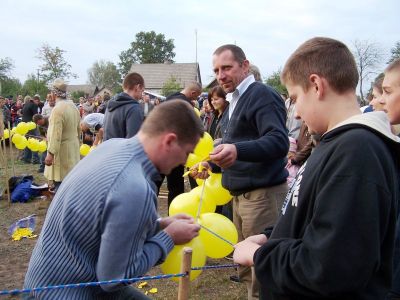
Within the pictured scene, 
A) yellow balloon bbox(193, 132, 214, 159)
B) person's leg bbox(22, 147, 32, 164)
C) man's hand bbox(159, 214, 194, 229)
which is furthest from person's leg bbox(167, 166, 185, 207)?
person's leg bbox(22, 147, 32, 164)

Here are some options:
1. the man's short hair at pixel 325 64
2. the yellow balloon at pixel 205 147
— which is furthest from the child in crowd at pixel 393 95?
the yellow balloon at pixel 205 147

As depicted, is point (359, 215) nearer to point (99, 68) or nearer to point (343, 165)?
point (343, 165)

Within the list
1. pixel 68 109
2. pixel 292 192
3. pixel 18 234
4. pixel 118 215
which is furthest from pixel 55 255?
pixel 68 109

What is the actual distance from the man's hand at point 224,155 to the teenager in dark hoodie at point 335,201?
1142mm

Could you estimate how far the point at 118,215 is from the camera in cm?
161

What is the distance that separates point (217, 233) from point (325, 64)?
4.99 ft

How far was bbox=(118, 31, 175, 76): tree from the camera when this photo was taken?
243ft

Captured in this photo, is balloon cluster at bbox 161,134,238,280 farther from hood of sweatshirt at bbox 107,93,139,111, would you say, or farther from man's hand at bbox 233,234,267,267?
hood of sweatshirt at bbox 107,93,139,111

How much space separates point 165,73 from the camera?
5681cm

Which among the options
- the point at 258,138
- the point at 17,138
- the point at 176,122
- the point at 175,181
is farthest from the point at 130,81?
the point at 17,138

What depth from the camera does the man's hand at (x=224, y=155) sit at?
2.77 metres

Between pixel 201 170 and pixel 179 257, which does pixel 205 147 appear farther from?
pixel 179 257

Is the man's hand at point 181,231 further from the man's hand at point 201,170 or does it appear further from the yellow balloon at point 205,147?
the yellow balloon at point 205,147

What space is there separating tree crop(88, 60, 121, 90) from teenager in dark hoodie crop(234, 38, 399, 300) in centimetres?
8266
